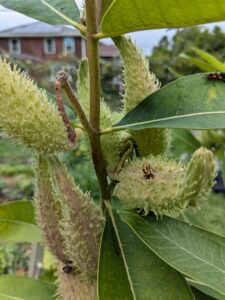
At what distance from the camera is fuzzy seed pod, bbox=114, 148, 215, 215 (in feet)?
2.08

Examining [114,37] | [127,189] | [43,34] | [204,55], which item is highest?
[43,34]

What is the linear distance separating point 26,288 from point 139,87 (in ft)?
1.55

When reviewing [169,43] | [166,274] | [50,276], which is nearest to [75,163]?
[50,276]

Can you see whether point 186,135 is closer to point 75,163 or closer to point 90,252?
point 90,252

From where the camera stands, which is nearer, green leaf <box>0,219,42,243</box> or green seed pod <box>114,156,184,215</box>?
green seed pod <box>114,156,184,215</box>

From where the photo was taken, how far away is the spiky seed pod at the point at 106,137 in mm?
766

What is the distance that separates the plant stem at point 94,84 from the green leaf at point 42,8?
15 centimetres

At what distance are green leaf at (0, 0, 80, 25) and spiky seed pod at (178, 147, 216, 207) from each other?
13.7 inches

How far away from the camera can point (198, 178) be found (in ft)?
2.08

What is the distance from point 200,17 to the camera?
23.7 inches

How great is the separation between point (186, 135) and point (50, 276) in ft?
1.78

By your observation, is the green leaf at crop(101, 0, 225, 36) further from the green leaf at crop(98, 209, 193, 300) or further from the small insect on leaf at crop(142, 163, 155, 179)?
the green leaf at crop(98, 209, 193, 300)

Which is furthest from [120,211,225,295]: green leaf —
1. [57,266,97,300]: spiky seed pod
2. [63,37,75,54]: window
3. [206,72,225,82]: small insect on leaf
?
[63,37,75,54]: window

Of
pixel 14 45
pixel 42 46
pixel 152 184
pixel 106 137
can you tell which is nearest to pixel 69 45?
pixel 42 46
